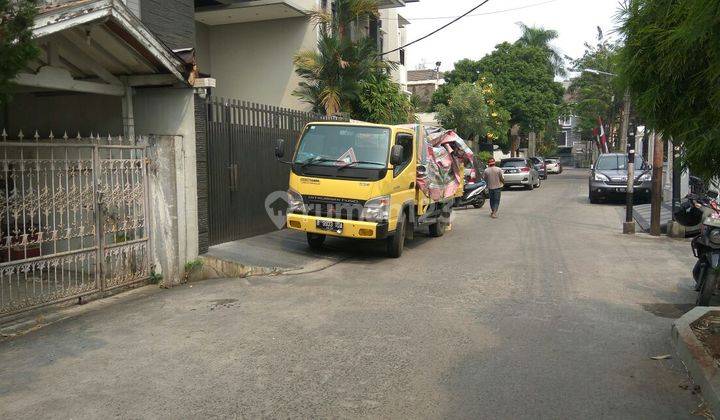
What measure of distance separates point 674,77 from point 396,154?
549 cm

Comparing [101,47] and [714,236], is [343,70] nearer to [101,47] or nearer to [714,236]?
[101,47]

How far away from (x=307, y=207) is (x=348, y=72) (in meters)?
7.94

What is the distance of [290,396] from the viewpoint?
4.50 meters

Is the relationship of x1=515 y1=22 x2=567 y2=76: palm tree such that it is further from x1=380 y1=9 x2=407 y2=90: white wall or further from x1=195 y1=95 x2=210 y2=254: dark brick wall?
x1=195 y1=95 x2=210 y2=254: dark brick wall

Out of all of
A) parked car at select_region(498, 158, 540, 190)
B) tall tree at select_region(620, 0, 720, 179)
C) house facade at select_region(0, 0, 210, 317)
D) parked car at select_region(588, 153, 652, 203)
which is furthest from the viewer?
parked car at select_region(498, 158, 540, 190)

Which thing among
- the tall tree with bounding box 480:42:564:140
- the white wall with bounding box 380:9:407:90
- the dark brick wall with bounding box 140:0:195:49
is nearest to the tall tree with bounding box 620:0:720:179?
the dark brick wall with bounding box 140:0:195:49

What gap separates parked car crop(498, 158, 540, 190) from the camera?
28.5 meters

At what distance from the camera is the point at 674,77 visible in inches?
184

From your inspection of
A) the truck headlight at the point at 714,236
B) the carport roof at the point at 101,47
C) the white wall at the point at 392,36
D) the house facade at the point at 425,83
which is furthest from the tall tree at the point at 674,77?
the house facade at the point at 425,83

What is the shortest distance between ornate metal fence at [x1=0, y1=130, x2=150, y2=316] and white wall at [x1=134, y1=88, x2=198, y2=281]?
273 millimetres

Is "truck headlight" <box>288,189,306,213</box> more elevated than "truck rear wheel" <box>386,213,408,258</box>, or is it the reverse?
"truck headlight" <box>288,189,306,213</box>

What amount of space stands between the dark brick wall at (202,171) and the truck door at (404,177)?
119 inches

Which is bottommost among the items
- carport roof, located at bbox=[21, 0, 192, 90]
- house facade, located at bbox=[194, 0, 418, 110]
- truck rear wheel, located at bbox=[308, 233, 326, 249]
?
truck rear wheel, located at bbox=[308, 233, 326, 249]

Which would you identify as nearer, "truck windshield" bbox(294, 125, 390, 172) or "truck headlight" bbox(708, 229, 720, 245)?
"truck headlight" bbox(708, 229, 720, 245)
